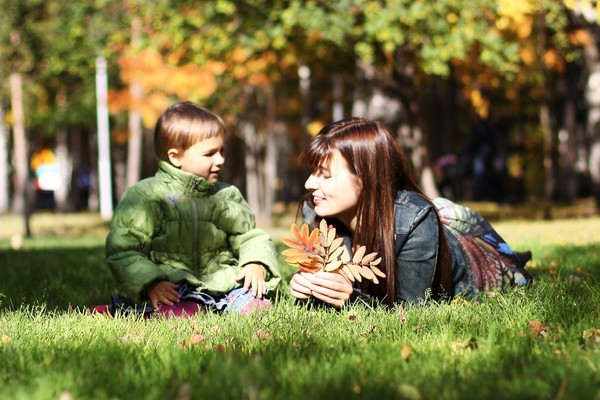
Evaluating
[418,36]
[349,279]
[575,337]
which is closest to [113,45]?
[418,36]

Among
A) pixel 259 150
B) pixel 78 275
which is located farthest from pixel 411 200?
pixel 259 150

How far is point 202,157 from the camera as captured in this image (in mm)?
4852

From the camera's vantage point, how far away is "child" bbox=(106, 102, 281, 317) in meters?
4.61

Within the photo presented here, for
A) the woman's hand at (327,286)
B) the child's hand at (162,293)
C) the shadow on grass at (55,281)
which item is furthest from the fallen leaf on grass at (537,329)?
A: the shadow on grass at (55,281)

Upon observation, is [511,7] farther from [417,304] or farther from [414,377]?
[414,377]

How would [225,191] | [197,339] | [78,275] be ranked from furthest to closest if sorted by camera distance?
[78,275] < [225,191] < [197,339]

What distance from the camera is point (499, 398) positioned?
2480mm

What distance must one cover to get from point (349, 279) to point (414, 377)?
4.51 ft

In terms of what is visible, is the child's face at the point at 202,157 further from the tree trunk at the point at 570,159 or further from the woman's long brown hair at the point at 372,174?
the tree trunk at the point at 570,159

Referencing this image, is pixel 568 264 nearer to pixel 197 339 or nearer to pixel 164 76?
pixel 197 339

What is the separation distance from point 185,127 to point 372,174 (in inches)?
47.2

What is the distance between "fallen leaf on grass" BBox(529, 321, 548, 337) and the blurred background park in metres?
2.39

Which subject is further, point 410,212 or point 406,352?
point 410,212

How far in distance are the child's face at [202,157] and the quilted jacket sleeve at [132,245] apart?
0.32m
